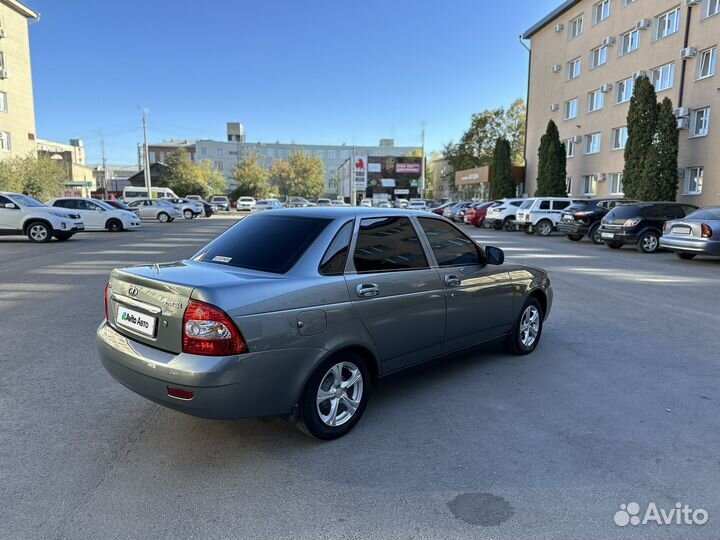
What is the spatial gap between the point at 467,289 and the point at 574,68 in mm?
35399

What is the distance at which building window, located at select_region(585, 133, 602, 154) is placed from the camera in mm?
30969

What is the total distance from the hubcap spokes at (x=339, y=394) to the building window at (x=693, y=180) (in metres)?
24.9

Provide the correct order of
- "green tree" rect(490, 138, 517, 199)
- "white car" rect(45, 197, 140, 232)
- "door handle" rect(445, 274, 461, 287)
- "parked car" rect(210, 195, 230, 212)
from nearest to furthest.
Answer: "door handle" rect(445, 274, 461, 287), "white car" rect(45, 197, 140, 232), "green tree" rect(490, 138, 517, 199), "parked car" rect(210, 195, 230, 212)

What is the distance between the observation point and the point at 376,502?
281cm

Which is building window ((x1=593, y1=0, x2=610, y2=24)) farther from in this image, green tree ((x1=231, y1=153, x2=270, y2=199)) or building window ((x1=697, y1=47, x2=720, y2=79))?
green tree ((x1=231, y1=153, x2=270, y2=199))

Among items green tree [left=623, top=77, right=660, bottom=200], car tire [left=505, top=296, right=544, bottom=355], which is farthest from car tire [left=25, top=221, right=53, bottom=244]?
green tree [left=623, top=77, right=660, bottom=200]

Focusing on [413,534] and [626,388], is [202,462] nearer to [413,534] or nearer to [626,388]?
[413,534]

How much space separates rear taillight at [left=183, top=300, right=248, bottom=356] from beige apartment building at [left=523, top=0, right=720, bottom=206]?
972 inches

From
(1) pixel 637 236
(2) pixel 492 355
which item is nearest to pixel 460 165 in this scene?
(1) pixel 637 236

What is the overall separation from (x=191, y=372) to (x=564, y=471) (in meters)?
2.36

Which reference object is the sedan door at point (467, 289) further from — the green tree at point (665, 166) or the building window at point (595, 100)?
the building window at point (595, 100)

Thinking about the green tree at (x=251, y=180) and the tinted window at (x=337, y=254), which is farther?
the green tree at (x=251, y=180)

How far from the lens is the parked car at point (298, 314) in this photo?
301 cm

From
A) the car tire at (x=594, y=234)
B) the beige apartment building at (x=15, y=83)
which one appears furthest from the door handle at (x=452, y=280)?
the beige apartment building at (x=15, y=83)
